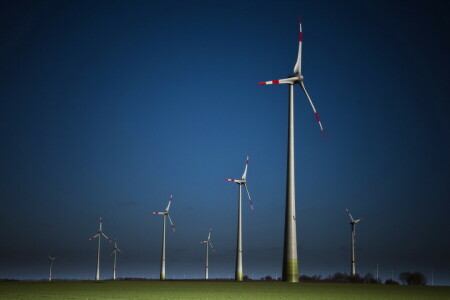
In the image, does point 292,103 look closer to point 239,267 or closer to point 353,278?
point 353,278

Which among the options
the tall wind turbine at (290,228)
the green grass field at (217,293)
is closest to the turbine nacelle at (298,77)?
the tall wind turbine at (290,228)

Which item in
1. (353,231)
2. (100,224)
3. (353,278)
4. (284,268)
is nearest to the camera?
(284,268)

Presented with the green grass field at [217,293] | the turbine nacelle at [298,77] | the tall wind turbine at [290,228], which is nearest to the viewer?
the green grass field at [217,293]

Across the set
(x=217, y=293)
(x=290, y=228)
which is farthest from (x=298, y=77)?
(x=217, y=293)

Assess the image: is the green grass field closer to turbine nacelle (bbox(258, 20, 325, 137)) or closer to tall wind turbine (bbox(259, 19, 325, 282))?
tall wind turbine (bbox(259, 19, 325, 282))

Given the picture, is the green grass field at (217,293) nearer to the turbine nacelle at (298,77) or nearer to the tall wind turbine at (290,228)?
the tall wind turbine at (290,228)

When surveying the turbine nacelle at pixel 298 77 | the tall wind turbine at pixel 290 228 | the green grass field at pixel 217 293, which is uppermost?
the turbine nacelle at pixel 298 77

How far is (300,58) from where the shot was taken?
71750 millimetres

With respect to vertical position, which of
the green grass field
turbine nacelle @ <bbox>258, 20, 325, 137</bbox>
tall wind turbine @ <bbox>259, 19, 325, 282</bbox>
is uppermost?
turbine nacelle @ <bbox>258, 20, 325, 137</bbox>

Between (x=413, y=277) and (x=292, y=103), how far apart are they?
2628 inches

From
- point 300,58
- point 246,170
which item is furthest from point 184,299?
point 246,170

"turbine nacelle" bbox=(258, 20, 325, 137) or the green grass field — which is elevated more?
"turbine nacelle" bbox=(258, 20, 325, 137)

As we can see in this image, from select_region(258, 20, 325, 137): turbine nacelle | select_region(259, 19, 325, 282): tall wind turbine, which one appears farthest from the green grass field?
select_region(258, 20, 325, 137): turbine nacelle

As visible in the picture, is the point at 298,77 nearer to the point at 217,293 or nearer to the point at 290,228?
the point at 290,228
